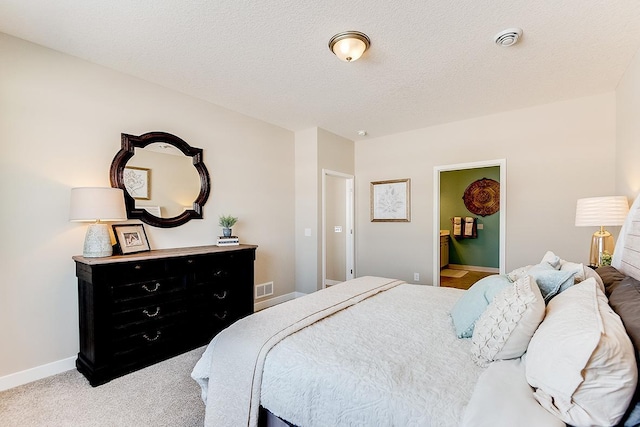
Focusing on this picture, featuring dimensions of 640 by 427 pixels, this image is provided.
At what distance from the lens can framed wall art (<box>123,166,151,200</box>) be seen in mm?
2891

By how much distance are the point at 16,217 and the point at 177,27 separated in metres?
1.88

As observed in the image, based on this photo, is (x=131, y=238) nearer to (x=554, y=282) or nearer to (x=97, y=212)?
(x=97, y=212)

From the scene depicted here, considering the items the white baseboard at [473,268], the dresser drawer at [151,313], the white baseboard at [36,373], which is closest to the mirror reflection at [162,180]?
the dresser drawer at [151,313]

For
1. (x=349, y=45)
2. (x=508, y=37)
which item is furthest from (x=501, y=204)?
(x=349, y=45)

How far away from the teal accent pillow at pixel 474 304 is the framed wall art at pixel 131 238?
2701 millimetres

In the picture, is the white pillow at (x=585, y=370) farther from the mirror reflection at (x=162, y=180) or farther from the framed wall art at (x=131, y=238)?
the mirror reflection at (x=162, y=180)

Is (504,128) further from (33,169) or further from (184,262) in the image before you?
(33,169)

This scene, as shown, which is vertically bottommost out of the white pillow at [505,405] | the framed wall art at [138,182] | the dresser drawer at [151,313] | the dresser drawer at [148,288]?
the dresser drawer at [151,313]

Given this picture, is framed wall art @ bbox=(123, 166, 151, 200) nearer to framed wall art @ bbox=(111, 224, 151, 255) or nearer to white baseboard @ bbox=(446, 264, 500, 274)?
framed wall art @ bbox=(111, 224, 151, 255)

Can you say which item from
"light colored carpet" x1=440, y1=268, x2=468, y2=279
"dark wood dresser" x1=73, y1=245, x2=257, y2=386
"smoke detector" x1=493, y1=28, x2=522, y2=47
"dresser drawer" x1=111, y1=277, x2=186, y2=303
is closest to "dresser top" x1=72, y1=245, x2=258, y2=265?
"dark wood dresser" x1=73, y1=245, x2=257, y2=386

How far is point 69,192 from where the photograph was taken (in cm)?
254

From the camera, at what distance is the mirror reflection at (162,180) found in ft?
9.68

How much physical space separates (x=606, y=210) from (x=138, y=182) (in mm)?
4191

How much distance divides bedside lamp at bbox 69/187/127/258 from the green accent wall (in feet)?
20.6
